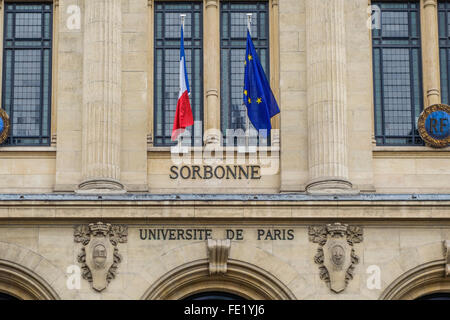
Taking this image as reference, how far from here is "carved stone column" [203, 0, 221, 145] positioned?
1497 inches

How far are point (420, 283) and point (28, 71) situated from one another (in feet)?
38.5

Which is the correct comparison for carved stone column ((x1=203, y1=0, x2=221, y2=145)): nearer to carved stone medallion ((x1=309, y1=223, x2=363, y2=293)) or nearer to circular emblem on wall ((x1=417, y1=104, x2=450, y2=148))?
carved stone medallion ((x1=309, y1=223, x2=363, y2=293))

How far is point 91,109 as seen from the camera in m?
37.4

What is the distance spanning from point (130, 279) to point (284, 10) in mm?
8481

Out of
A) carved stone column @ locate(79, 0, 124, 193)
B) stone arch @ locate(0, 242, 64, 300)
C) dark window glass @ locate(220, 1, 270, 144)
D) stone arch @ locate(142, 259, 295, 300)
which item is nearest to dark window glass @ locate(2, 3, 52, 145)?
carved stone column @ locate(79, 0, 124, 193)

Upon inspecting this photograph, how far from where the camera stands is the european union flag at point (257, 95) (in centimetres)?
3731

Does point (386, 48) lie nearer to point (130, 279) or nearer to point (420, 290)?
point (420, 290)

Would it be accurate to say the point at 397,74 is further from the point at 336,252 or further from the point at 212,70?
the point at 336,252

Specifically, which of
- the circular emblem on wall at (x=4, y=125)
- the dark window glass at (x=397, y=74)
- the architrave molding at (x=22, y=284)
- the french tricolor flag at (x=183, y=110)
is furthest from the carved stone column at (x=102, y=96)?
the dark window glass at (x=397, y=74)

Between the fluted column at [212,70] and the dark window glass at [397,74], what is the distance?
4204 mm

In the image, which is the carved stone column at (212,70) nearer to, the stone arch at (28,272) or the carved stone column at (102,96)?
the carved stone column at (102,96)

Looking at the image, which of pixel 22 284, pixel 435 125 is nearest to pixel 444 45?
pixel 435 125

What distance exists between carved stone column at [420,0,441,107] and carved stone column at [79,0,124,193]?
26.5 ft

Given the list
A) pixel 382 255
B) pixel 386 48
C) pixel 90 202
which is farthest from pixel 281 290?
pixel 386 48
